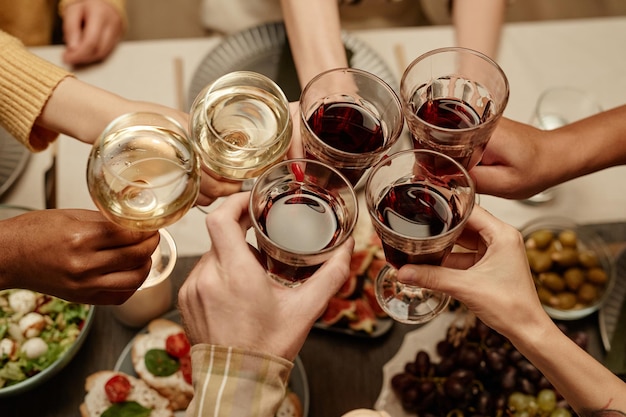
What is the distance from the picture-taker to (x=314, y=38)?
1.51 m

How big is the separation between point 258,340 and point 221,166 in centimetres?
34

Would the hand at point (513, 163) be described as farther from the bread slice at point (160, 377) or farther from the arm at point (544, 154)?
the bread slice at point (160, 377)

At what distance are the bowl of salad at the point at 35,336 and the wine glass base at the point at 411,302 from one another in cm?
66

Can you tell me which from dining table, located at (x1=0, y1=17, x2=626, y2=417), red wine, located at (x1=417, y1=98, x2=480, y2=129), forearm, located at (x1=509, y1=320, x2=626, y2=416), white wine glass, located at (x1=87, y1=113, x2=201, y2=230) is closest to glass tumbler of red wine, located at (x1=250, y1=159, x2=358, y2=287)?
white wine glass, located at (x1=87, y1=113, x2=201, y2=230)

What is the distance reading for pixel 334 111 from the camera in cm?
109

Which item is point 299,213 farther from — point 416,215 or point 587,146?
point 587,146

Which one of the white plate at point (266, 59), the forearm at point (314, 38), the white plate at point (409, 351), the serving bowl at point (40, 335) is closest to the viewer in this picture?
the serving bowl at point (40, 335)

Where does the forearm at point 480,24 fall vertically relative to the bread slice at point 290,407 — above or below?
above

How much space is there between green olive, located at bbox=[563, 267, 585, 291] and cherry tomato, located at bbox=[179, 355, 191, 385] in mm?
919

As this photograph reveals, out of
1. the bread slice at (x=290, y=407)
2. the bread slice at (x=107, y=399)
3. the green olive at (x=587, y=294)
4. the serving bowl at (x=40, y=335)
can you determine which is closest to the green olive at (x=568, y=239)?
the green olive at (x=587, y=294)

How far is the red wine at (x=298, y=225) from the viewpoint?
98 cm

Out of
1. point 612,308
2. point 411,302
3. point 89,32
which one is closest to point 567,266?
point 612,308

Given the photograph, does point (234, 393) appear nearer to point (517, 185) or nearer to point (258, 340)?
point (258, 340)

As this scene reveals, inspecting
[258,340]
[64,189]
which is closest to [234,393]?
[258,340]
